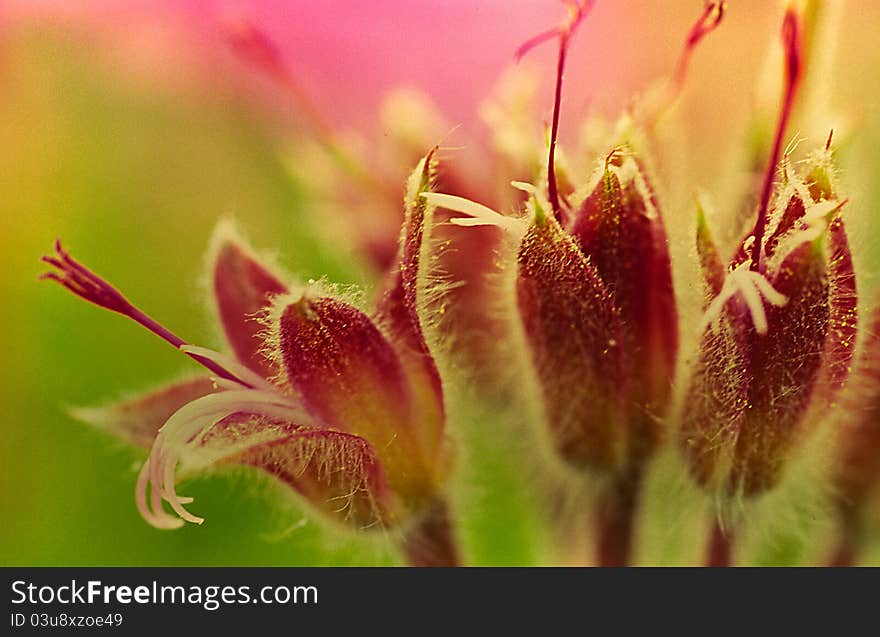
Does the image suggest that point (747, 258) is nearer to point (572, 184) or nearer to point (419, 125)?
point (572, 184)

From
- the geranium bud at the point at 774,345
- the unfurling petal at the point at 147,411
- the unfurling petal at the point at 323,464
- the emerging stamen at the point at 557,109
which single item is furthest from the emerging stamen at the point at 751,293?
the unfurling petal at the point at 147,411

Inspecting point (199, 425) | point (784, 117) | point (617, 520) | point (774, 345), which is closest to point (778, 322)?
point (774, 345)

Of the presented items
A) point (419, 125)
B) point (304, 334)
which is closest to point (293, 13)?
point (419, 125)

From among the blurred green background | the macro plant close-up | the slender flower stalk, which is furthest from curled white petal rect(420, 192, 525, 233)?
the blurred green background

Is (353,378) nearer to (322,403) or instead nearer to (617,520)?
(322,403)

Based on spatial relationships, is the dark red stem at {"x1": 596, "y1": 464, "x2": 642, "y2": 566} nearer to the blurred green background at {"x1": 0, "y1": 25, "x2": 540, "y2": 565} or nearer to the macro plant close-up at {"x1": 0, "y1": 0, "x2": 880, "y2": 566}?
the macro plant close-up at {"x1": 0, "y1": 0, "x2": 880, "y2": 566}

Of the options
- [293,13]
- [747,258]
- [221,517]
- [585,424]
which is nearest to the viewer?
[747,258]
